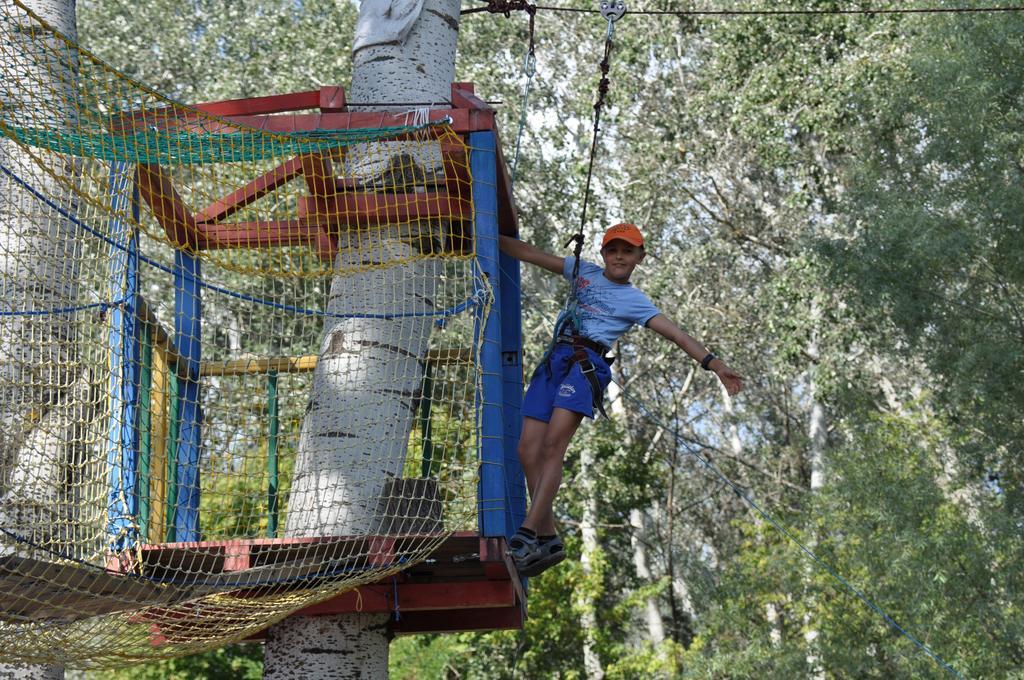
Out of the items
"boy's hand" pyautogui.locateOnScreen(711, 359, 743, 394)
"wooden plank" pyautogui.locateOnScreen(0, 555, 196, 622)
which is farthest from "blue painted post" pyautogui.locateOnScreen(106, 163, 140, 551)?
"boy's hand" pyautogui.locateOnScreen(711, 359, 743, 394)

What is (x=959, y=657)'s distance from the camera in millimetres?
10719

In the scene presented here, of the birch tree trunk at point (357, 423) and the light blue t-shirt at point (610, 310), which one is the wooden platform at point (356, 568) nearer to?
the birch tree trunk at point (357, 423)

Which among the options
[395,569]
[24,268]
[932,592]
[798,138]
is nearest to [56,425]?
[24,268]

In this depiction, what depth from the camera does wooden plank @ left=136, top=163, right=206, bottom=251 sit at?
16.6 feet

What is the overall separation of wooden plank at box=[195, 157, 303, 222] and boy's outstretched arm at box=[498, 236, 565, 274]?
83cm

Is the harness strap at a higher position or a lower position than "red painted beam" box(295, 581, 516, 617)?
higher

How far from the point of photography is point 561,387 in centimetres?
474

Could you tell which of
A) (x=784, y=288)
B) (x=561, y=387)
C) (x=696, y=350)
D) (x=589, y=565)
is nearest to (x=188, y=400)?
(x=561, y=387)

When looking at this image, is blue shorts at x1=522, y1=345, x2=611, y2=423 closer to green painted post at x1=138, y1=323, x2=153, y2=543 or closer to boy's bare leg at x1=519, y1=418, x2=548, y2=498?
boy's bare leg at x1=519, y1=418, x2=548, y2=498

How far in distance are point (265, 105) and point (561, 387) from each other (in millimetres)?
1535

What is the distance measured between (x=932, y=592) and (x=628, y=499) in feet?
19.9

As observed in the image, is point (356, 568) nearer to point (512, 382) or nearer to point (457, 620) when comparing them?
point (457, 620)

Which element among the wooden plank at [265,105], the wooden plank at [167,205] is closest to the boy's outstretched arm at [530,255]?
the wooden plank at [265,105]

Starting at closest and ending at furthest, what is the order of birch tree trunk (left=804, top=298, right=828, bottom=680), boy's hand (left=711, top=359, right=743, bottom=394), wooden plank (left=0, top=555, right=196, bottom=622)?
wooden plank (left=0, top=555, right=196, bottom=622)
boy's hand (left=711, top=359, right=743, bottom=394)
birch tree trunk (left=804, top=298, right=828, bottom=680)
